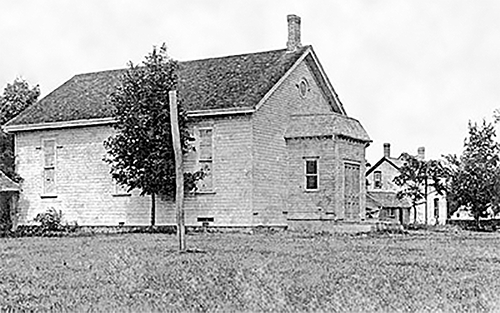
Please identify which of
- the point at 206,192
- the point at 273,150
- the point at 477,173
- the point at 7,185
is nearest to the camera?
the point at 206,192

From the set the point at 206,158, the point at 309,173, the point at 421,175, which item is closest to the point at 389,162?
the point at 421,175

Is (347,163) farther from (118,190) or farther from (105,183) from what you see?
(105,183)

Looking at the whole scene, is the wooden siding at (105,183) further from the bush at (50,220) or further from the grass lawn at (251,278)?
the grass lawn at (251,278)

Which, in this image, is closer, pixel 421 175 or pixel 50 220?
pixel 50 220

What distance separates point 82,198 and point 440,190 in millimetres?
36039

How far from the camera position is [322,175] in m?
37.7

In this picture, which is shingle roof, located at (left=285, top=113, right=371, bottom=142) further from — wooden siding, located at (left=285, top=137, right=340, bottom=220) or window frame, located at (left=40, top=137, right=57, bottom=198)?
window frame, located at (left=40, top=137, right=57, bottom=198)

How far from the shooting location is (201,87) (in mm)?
38812

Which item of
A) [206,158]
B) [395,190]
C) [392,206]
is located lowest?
[392,206]

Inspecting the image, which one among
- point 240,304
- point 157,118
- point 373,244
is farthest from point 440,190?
point 240,304

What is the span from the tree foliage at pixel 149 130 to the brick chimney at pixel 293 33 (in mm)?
5759

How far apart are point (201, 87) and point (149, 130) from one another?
3.99 m

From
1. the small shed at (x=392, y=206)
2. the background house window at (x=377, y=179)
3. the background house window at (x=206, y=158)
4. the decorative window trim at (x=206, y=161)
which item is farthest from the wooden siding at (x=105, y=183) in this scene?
the background house window at (x=377, y=179)

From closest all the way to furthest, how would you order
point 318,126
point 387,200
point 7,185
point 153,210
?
point 153,210, point 318,126, point 7,185, point 387,200
